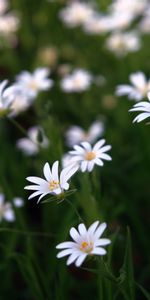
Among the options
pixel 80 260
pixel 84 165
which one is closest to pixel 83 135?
pixel 84 165

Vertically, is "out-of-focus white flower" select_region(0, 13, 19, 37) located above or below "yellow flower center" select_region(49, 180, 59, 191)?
above

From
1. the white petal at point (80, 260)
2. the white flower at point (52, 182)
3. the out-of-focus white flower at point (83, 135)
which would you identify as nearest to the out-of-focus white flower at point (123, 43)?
the out-of-focus white flower at point (83, 135)

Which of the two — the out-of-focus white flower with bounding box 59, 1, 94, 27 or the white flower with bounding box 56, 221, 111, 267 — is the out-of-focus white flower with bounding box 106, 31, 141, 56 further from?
the white flower with bounding box 56, 221, 111, 267

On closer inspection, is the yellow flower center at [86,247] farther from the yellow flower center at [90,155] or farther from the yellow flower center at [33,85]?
the yellow flower center at [33,85]

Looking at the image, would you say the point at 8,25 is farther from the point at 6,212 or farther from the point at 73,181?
the point at 6,212

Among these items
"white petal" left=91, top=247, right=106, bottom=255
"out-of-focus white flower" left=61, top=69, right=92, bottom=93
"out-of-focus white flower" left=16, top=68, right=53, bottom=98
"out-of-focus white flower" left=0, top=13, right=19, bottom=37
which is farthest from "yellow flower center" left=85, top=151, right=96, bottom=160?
"out-of-focus white flower" left=0, top=13, right=19, bottom=37

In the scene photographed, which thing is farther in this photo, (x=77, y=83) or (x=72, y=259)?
(x=77, y=83)
